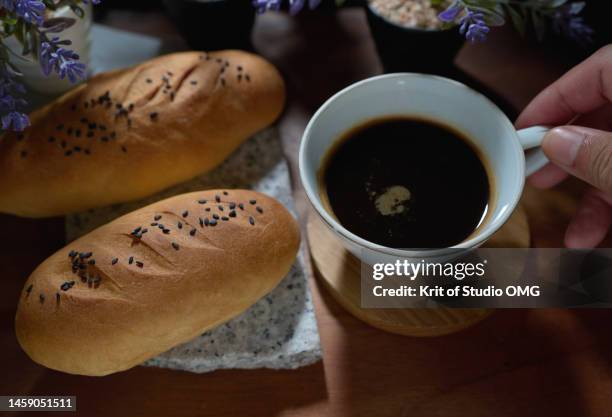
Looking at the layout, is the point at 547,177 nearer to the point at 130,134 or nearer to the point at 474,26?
the point at 474,26

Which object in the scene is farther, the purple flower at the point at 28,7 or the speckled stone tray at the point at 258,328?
the speckled stone tray at the point at 258,328

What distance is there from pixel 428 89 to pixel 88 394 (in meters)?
0.71

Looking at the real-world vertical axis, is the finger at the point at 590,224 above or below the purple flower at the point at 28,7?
below

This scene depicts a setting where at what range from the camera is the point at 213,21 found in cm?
120

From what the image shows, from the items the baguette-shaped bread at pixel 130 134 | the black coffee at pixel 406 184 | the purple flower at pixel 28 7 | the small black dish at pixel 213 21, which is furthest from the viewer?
the small black dish at pixel 213 21

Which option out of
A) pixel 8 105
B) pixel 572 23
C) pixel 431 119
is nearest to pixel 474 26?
pixel 431 119

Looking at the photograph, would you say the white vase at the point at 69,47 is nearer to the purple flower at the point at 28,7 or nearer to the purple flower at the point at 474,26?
the purple flower at the point at 28,7

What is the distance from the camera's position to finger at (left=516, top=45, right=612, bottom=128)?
3.29 feet

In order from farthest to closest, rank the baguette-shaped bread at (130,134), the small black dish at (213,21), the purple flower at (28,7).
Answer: the small black dish at (213,21) → the baguette-shaped bread at (130,134) → the purple flower at (28,7)

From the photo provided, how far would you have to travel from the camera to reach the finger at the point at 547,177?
1.09m

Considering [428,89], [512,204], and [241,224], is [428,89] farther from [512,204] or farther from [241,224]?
[241,224]

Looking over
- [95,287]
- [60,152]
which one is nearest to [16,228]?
[60,152]

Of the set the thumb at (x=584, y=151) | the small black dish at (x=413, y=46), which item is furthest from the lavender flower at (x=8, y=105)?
the thumb at (x=584, y=151)

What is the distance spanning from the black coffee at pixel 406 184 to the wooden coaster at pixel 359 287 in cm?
8
